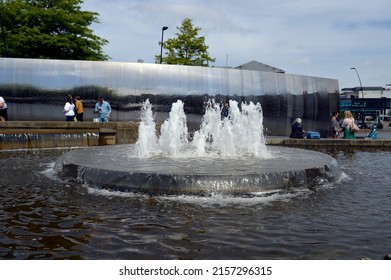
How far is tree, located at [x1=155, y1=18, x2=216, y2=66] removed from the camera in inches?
1425

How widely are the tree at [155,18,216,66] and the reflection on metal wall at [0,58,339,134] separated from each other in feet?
55.1

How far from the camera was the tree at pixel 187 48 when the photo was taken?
36.2 meters

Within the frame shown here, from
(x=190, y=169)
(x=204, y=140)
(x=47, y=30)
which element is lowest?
(x=190, y=169)

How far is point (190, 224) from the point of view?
4367 millimetres

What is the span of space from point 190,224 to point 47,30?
31.3 m

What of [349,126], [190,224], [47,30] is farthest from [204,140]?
[47,30]

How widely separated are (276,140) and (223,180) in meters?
9.74

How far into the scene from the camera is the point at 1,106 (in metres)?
14.1

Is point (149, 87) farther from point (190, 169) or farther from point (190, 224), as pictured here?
point (190, 224)

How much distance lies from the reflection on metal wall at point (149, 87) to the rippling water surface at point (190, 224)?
11618 millimetres

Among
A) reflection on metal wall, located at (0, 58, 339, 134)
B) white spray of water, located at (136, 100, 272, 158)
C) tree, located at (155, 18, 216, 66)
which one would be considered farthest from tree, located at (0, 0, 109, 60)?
white spray of water, located at (136, 100, 272, 158)

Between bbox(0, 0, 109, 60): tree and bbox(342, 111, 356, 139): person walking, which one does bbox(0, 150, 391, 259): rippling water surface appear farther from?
bbox(0, 0, 109, 60): tree

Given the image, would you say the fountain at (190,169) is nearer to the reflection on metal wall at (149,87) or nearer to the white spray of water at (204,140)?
the white spray of water at (204,140)

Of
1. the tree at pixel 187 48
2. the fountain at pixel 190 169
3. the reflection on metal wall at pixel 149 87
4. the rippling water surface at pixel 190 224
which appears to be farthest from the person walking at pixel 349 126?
the tree at pixel 187 48
